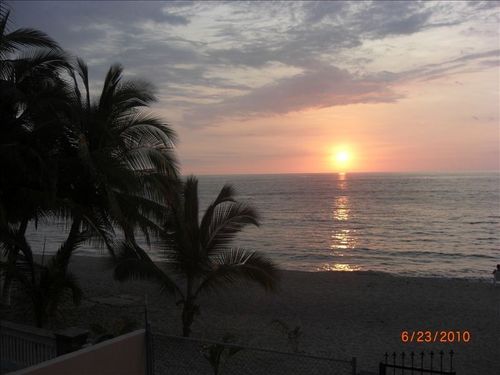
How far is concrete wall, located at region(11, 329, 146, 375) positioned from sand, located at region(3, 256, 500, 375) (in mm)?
5346

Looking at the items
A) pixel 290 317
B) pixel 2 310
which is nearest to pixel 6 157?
pixel 2 310

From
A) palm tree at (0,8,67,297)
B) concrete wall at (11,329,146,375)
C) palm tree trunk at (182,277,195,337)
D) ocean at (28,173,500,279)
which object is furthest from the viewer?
ocean at (28,173,500,279)

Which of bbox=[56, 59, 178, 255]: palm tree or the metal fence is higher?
bbox=[56, 59, 178, 255]: palm tree

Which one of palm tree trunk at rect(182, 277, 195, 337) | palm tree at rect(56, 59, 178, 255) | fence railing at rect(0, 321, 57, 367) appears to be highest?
palm tree at rect(56, 59, 178, 255)

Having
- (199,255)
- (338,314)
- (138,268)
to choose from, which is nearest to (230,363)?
(199,255)

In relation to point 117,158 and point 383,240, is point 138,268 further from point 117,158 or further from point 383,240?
point 383,240

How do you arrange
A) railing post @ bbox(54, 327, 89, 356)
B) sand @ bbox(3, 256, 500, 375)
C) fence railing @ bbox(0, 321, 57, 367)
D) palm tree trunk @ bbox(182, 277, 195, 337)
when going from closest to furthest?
1. railing post @ bbox(54, 327, 89, 356)
2. fence railing @ bbox(0, 321, 57, 367)
3. palm tree trunk @ bbox(182, 277, 195, 337)
4. sand @ bbox(3, 256, 500, 375)

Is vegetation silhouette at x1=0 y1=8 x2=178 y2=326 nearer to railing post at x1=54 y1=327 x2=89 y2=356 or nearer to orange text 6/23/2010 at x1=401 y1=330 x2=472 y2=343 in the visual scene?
railing post at x1=54 y1=327 x2=89 y2=356

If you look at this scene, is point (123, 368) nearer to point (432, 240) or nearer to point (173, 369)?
point (173, 369)

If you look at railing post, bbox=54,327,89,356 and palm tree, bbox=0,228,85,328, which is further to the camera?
palm tree, bbox=0,228,85,328

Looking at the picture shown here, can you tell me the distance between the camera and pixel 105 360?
5414 millimetres

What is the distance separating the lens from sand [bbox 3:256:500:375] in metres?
11.0

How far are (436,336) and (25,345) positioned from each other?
930 cm

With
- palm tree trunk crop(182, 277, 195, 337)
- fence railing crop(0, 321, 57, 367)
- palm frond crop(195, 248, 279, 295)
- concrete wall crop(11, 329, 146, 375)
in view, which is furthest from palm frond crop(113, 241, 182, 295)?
concrete wall crop(11, 329, 146, 375)
